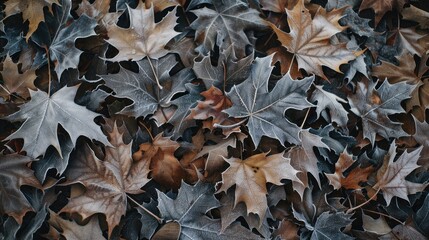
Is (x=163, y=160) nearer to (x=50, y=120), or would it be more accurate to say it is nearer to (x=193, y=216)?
(x=193, y=216)

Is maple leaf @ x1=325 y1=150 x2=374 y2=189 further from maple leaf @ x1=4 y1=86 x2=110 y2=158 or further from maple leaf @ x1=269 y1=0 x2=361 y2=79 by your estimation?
maple leaf @ x1=4 y1=86 x2=110 y2=158

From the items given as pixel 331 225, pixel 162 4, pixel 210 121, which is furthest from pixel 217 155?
pixel 162 4

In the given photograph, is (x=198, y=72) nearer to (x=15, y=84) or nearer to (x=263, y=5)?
(x=263, y=5)

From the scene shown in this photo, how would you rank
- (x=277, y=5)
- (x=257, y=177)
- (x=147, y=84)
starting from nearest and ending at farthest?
(x=257, y=177) → (x=147, y=84) → (x=277, y=5)

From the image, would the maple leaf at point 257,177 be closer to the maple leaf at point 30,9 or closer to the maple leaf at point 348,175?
the maple leaf at point 348,175

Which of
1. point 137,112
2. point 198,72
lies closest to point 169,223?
point 137,112

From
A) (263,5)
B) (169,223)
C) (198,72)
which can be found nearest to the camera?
(169,223)
